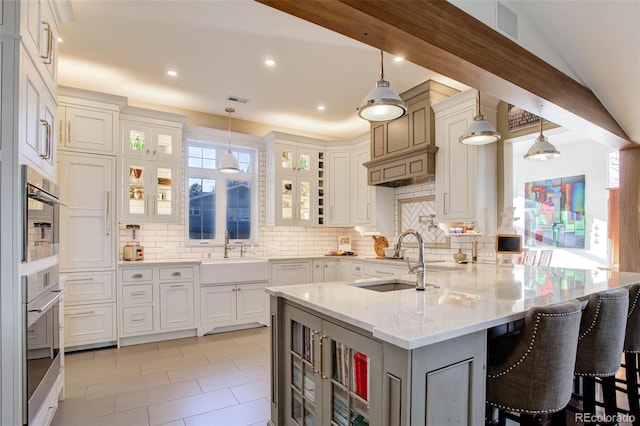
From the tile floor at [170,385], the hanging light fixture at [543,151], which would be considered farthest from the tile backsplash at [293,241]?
the tile floor at [170,385]

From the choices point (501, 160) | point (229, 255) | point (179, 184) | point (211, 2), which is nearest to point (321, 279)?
point (229, 255)

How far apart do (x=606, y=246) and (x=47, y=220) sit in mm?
7960

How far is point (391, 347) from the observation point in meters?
1.29

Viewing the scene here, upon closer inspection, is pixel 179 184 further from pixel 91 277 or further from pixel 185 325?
pixel 185 325

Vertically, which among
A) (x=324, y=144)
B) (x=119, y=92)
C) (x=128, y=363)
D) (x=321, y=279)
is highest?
(x=119, y=92)

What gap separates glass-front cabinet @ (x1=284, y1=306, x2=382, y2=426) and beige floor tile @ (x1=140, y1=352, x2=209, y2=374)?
1.74 m

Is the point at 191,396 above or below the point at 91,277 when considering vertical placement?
below

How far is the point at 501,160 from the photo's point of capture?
12.8ft

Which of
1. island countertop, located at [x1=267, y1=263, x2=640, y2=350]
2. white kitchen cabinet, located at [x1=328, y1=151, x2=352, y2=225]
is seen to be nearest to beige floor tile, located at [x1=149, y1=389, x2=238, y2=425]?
island countertop, located at [x1=267, y1=263, x2=640, y2=350]

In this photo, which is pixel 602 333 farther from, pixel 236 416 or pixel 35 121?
pixel 35 121

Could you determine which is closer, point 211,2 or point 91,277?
point 211,2

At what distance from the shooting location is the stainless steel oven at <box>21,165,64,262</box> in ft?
5.46

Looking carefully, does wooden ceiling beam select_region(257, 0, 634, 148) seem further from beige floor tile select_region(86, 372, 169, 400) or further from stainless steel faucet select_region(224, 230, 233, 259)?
stainless steel faucet select_region(224, 230, 233, 259)

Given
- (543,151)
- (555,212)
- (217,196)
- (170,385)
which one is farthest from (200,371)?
(555,212)
